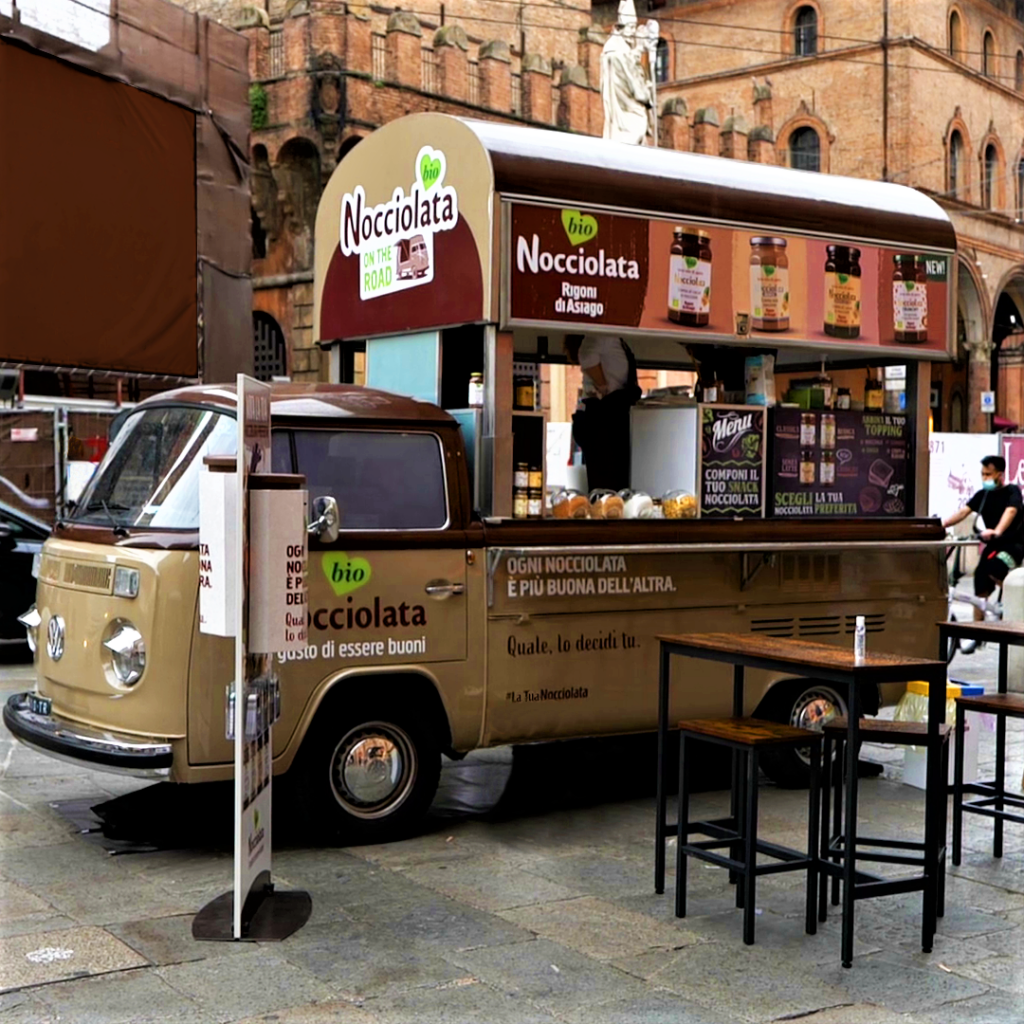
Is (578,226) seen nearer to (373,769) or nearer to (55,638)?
(373,769)

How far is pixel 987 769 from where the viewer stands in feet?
30.8

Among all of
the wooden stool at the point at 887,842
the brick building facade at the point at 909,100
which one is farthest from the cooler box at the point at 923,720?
the brick building facade at the point at 909,100

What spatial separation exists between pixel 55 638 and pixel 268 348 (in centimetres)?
2005

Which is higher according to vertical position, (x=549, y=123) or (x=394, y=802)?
(x=549, y=123)

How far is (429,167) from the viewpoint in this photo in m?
8.20

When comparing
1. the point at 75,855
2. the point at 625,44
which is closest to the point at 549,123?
the point at 625,44

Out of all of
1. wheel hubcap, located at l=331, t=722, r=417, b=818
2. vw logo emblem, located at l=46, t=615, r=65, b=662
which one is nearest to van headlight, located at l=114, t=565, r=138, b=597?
vw logo emblem, located at l=46, t=615, r=65, b=662

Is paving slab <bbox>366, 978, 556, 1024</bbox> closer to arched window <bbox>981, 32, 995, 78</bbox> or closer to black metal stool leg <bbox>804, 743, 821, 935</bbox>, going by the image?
black metal stool leg <bbox>804, 743, 821, 935</bbox>

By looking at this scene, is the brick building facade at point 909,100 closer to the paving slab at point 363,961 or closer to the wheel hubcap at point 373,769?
the wheel hubcap at point 373,769

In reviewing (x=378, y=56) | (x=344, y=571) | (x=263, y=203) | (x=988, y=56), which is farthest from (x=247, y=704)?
(x=988, y=56)

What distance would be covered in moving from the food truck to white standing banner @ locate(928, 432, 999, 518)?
1527 cm

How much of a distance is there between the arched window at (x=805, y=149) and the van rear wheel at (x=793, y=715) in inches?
1569

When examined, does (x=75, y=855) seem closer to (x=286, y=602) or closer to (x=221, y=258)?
(x=286, y=602)

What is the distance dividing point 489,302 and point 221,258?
43.3 feet
